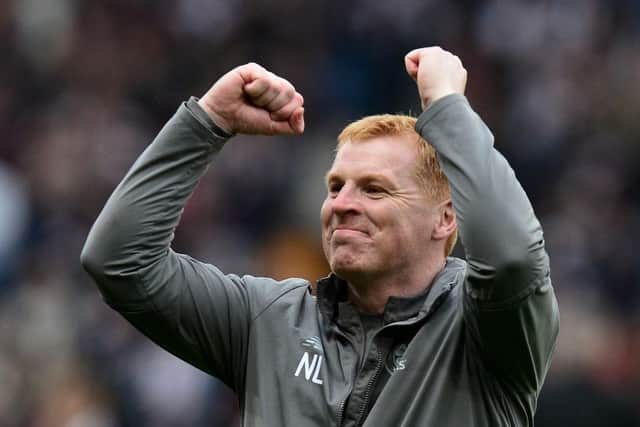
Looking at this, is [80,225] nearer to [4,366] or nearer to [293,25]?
[4,366]

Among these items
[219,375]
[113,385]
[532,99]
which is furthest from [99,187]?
[219,375]

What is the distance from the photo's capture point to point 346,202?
13.4 feet

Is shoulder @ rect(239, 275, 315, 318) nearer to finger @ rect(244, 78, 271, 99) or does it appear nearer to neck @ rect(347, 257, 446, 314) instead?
neck @ rect(347, 257, 446, 314)

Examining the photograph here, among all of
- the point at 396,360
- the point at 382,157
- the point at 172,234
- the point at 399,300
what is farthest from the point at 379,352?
the point at 172,234

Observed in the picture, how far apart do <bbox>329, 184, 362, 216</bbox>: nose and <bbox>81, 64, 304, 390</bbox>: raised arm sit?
0.76 feet

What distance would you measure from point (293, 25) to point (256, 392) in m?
8.98

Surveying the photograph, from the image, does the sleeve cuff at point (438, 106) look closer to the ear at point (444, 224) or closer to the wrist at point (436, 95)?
the wrist at point (436, 95)

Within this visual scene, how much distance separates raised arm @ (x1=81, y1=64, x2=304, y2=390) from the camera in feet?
13.3

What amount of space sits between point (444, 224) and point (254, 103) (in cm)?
66

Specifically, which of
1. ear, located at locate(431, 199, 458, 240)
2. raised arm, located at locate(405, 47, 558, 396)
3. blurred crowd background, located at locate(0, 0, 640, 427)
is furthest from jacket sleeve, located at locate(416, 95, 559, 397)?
blurred crowd background, located at locate(0, 0, 640, 427)

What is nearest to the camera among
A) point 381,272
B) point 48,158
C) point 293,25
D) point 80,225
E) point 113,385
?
point 381,272

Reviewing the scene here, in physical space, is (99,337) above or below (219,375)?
below

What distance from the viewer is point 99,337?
9.36 meters

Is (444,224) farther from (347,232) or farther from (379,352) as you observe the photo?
(379,352)
